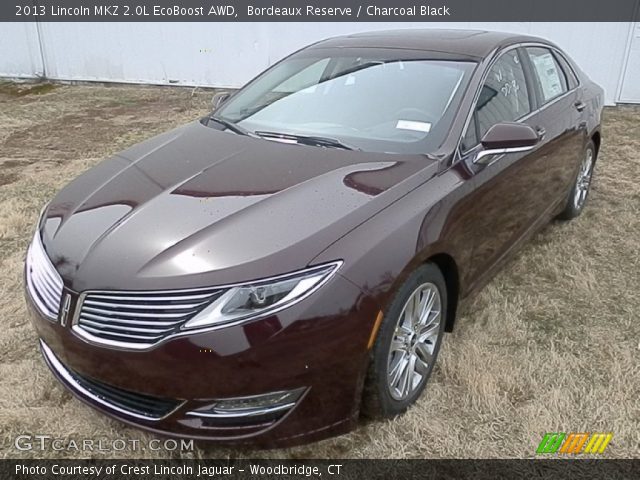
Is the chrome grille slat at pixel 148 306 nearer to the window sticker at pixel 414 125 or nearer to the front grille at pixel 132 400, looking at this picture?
the front grille at pixel 132 400

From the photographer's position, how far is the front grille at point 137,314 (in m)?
1.90

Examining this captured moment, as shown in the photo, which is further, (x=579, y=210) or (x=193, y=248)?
(x=579, y=210)

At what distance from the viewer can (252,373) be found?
190 cm

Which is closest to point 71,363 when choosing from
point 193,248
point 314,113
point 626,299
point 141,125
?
point 193,248

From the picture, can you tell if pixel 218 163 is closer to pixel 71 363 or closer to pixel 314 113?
pixel 314 113

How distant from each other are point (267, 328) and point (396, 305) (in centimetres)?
55

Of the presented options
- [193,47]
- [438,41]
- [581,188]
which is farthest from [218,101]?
[193,47]

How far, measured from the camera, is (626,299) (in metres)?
3.52

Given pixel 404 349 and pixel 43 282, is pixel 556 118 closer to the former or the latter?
pixel 404 349

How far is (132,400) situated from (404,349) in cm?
110

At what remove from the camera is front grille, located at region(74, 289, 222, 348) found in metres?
1.90
